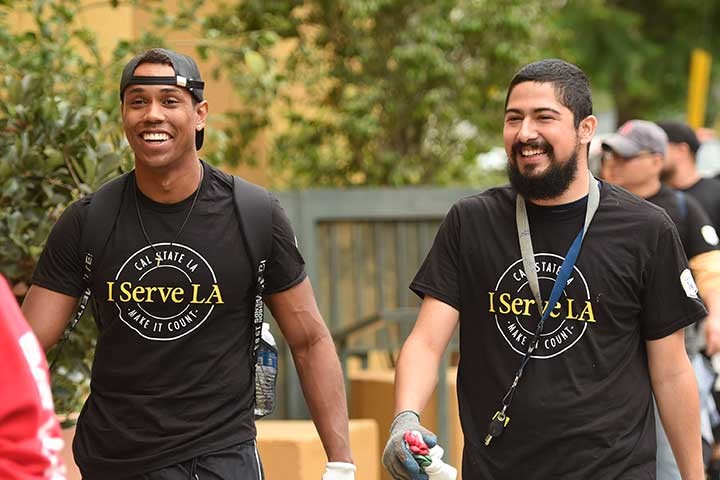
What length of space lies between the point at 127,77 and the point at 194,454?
3.87ft

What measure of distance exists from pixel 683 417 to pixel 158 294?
5.48 feet

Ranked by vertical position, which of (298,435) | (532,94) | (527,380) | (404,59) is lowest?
(298,435)

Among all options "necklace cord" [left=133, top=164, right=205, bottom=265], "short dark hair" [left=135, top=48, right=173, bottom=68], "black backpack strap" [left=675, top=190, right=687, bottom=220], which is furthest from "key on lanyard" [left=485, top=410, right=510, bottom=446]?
"black backpack strap" [left=675, top=190, right=687, bottom=220]

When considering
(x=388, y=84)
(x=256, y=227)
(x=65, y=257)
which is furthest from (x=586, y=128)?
(x=388, y=84)

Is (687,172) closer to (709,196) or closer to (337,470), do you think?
(709,196)

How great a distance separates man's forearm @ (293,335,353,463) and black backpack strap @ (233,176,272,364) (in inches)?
9.3

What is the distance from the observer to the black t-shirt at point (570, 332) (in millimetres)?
4500

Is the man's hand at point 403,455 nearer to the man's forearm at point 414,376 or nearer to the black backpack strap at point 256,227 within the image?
the man's forearm at point 414,376

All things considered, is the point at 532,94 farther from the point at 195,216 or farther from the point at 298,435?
the point at 298,435

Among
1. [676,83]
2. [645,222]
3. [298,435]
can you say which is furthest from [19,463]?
[676,83]

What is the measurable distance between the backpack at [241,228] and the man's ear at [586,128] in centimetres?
100

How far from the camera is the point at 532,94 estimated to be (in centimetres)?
460

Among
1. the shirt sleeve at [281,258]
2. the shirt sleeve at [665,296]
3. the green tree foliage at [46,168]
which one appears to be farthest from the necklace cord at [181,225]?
the shirt sleeve at [665,296]

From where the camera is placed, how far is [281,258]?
466cm
